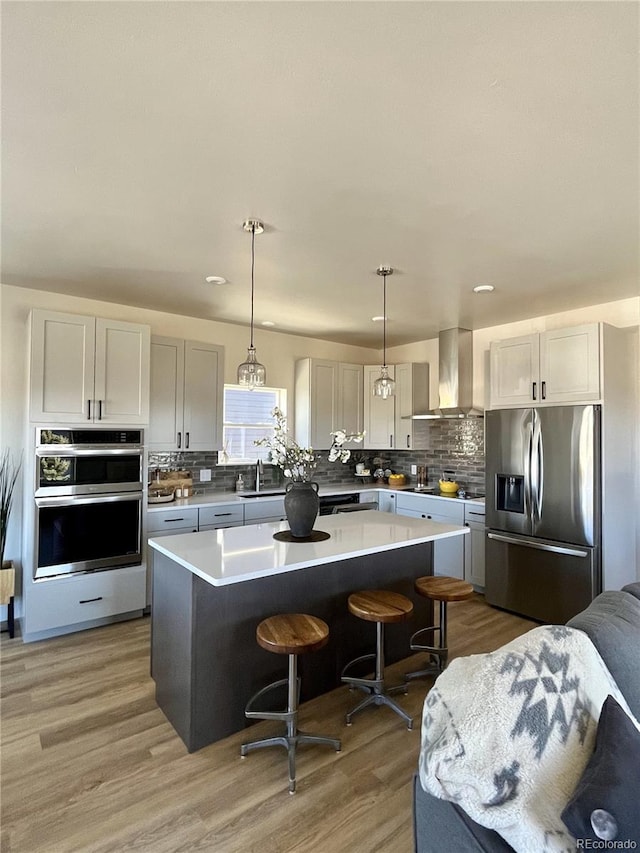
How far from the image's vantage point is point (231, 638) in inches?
88.8

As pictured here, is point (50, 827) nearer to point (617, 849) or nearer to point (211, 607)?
point (211, 607)

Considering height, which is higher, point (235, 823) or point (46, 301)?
point (46, 301)

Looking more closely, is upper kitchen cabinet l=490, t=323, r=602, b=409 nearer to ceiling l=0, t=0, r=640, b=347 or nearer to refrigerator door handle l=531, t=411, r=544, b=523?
refrigerator door handle l=531, t=411, r=544, b=523

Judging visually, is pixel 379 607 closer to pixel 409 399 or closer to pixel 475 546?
pixel 475 546

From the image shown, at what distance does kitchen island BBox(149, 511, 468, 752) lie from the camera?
2.14 meters

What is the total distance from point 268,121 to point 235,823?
269 cm

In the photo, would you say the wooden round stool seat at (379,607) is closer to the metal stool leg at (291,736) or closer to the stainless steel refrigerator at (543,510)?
the metal stool leg at (291,736)

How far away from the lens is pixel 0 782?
1.95 metres

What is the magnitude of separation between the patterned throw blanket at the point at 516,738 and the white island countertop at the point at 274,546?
1.02 metres

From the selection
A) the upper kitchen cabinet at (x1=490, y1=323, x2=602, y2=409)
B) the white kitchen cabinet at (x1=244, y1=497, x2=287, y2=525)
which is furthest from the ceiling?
the white kitchen cabinet at (x1=244, y1=497, x2=287, y2=525)

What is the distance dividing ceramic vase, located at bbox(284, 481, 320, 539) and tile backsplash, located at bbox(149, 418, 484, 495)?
2.24 m

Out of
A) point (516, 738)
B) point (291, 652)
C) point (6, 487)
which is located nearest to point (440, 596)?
point (291, 652)

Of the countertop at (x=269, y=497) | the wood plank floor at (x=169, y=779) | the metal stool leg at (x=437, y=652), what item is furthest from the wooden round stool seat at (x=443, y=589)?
the countertop at (x=269, y=497)

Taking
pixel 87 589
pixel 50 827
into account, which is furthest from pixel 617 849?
pixel 87 589
